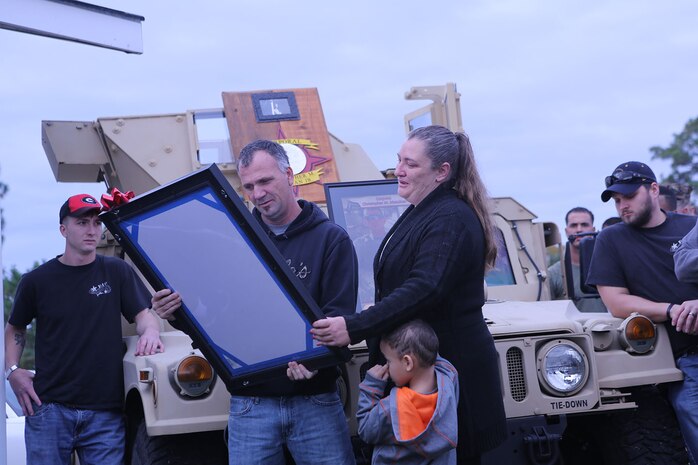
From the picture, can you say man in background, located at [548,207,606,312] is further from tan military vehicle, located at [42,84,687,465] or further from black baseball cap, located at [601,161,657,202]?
black baseball cap, located at [601,161,657,202]

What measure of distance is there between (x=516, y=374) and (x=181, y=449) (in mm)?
1564

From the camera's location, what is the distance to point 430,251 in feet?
11.5

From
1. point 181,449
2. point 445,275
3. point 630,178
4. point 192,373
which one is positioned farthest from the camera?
point 630,178

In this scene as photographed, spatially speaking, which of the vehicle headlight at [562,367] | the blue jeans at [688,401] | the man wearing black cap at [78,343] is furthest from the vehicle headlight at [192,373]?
the blue jeans at [688,401]

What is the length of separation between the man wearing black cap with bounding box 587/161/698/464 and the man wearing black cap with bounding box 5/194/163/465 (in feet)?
7.68

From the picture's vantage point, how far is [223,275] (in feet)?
11.5

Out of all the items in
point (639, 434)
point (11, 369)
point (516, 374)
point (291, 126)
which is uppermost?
point (291, 126)

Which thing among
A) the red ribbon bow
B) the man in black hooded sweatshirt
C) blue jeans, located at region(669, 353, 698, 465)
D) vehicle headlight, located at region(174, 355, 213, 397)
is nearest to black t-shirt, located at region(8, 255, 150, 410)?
vehicle headlight, located at region(174, 355, 213, 397)

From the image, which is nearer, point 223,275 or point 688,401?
point 223,275

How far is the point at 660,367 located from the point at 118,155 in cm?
407

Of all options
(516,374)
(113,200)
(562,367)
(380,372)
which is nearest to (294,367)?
(380,372)

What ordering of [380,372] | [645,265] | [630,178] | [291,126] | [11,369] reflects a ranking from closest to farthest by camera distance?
[380,372], [11,369], [645,265], [630,178], [291,126]

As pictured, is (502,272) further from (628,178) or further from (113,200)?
(113,200)

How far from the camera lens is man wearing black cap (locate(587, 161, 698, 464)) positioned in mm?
4871
